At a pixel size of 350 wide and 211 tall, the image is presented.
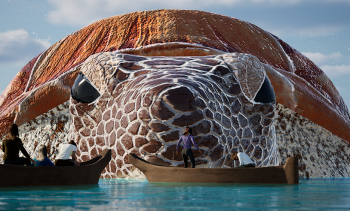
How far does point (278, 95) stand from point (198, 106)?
8.94 ft

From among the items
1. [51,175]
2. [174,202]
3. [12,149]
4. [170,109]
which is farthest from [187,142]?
[12,149]

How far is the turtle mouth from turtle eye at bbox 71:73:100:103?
159cm

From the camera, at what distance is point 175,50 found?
6.57m

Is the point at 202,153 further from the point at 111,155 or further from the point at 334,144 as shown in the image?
the point at 334,144

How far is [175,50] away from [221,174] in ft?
10.5

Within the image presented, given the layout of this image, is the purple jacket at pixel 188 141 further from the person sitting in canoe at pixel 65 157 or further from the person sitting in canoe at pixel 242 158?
the person sitting in canoe at pixel 65 157

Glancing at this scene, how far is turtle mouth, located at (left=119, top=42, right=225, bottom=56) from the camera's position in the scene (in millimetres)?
6527

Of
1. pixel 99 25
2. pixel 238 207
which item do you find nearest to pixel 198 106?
pixel 238 207

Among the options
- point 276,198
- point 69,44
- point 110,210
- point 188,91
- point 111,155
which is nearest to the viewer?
point 110,210

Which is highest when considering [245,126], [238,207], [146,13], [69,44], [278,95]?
[146,13]

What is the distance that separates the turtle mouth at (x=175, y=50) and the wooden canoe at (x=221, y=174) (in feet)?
9.64

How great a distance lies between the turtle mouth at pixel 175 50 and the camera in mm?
6527

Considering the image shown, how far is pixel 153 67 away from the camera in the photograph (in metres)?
5.00

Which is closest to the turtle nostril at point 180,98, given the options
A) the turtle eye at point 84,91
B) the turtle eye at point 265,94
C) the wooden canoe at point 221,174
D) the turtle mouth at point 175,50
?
the wooden canoe at point 221,174
